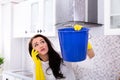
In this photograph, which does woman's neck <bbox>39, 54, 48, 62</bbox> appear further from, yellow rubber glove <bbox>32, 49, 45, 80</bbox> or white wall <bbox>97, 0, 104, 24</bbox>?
white wall <bbox>97, 0, 104, 24</bbox>

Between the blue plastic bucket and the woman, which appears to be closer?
the blue plastic bucket

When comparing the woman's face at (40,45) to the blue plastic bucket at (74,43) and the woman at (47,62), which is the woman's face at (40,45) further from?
the blue plastic bucket at (74,43)

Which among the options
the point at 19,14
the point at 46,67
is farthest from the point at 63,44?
the point at 19,14

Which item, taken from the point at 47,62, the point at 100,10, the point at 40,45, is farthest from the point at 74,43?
the point at 100,10

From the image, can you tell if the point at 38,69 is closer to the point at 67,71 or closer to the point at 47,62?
the point at 47,62

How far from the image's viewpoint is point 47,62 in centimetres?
212

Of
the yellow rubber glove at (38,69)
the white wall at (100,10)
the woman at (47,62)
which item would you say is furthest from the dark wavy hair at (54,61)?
the white wall at (100,10)

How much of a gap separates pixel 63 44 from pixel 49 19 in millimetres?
1169

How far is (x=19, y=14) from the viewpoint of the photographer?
328cm

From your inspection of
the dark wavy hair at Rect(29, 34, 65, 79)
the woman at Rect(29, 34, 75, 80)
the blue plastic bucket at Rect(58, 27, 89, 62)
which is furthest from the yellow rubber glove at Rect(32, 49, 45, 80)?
the blue plastic bucket at Rect(58, 27, 89, 62)

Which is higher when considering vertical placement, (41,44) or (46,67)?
(41,44)

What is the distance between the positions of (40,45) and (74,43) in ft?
2.06

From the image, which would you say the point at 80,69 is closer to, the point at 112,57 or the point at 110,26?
the point at 112,57

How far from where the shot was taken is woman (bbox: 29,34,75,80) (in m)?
2.04
